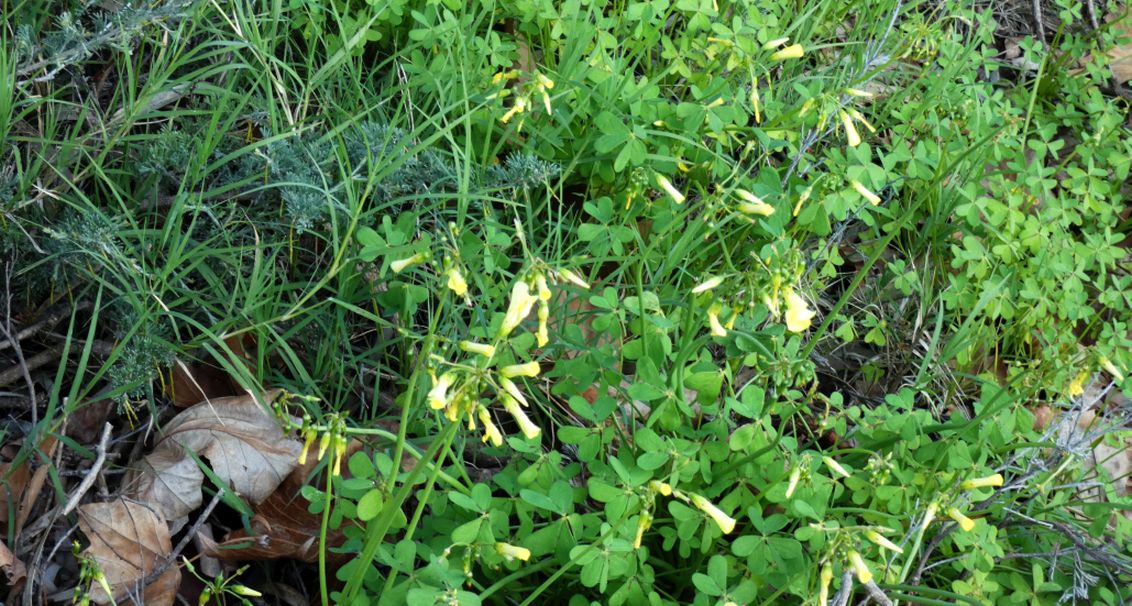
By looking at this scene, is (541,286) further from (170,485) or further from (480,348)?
(170,485)

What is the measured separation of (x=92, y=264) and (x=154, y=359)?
26 centimetres

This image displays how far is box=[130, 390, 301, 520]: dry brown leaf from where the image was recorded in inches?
76.8

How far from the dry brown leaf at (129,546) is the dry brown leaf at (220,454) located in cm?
5

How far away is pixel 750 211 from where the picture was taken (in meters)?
1.69

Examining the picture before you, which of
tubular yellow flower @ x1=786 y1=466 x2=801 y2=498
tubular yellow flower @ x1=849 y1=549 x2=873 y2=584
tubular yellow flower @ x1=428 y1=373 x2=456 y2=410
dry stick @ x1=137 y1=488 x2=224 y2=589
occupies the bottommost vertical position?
dry stick @ x1=137 y1=488 x2=224 y2=589

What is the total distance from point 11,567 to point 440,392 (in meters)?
0.99

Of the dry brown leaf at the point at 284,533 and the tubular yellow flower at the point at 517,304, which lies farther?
the dry brown leaf at the point at 284,533

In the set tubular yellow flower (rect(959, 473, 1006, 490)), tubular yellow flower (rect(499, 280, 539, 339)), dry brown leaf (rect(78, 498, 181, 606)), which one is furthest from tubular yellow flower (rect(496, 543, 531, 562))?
tubular yellow flower (rect(959, 473, 1006, 490))

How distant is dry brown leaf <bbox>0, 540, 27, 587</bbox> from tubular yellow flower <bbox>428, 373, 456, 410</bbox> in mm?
947

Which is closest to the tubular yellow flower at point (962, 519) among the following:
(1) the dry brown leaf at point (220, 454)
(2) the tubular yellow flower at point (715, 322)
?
(2) the tubular yellow flower at point (715, 322)

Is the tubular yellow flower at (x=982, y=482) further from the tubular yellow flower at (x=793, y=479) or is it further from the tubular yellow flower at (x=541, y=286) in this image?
the tubular yellow flower at (x=541, y=286)

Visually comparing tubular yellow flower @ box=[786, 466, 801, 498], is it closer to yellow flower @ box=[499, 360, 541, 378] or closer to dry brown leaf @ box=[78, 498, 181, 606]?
yellow flower @ box=[499, 360, 541, 378]

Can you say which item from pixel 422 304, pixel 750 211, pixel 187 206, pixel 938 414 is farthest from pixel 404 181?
pixel 938 414

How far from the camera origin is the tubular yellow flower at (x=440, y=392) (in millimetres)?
1281
